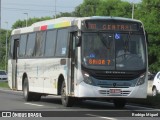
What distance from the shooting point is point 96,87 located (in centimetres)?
1956

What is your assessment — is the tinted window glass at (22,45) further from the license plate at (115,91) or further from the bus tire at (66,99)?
the license plate at (115,91)

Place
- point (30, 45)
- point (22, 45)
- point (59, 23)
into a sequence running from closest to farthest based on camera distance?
1. point (59, 23)
2. point (30, 45)
3. point (22, 45)

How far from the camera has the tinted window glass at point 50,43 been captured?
22719 mm

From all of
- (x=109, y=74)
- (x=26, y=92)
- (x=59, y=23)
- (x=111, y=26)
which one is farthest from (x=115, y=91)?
(x=26, y=92)

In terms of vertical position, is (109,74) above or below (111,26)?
below

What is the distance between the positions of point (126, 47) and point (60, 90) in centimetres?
324

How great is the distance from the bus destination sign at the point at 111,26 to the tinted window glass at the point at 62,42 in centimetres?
145

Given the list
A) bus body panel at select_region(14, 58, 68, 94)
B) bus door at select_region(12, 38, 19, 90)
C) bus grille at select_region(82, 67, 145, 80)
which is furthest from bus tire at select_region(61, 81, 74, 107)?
bus door at select_region(12, 38, 19, 90)

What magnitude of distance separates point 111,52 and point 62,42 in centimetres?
254

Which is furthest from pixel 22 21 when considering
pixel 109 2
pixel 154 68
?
pixel 154 68

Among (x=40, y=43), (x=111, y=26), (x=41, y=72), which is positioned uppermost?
(x=111, y=26)

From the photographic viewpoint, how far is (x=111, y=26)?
20234mm

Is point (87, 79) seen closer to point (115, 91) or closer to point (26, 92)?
point (115, 91)

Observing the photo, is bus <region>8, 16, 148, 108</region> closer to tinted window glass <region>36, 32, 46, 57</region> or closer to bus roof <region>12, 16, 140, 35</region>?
bus roof <region>12, 16, 140, 35</region>
